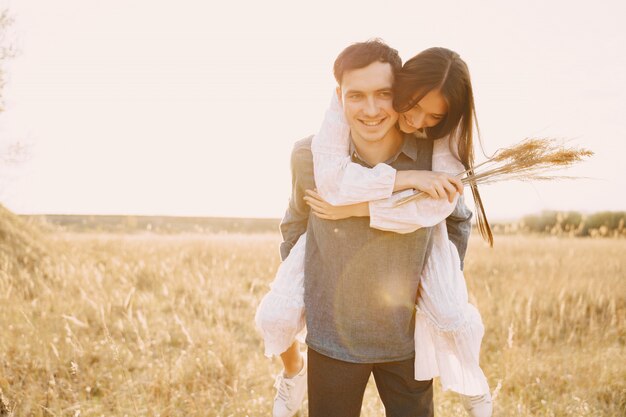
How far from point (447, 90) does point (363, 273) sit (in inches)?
32.7

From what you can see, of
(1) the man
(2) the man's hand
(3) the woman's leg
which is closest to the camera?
(2) the man's hand

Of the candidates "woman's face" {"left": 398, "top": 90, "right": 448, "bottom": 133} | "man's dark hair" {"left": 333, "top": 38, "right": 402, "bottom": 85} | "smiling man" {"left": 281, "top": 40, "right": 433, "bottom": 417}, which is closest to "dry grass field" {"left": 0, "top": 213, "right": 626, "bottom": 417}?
"smiling man" {"left": 281, "top": 40, "right": 433, "bottom": 417}

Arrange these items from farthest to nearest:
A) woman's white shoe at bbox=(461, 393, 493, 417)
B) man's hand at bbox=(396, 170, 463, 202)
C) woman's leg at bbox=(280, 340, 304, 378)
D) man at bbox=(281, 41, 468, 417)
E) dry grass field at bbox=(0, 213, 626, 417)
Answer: dry grass field at bbox=(0, 213, 626, 417) < woman's leg at bbox=(280, 340, 304, 378) < woman's white shoe at bbox=(461, 393, 493, 417) < man at bbox=(281, 41, 468, 417) < man's hand at bbox=(396, 170, 463, 202)

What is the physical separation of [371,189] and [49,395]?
8.41 ft

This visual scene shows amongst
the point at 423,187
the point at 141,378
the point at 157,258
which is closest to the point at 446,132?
the point at 423,187

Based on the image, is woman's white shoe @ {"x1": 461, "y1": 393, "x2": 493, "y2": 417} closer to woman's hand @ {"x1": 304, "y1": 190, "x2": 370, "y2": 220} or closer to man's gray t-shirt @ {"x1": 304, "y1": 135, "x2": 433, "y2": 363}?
man's gray t-shirt @ {"x1": 304, "y1": 135, "x2": 433, "y2": 363}

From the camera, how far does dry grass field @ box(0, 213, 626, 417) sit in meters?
3.09

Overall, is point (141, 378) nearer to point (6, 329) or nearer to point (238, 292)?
point (6, 329)

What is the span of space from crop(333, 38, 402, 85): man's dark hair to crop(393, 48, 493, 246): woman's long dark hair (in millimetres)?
→ 60

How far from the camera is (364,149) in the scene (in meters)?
2.07

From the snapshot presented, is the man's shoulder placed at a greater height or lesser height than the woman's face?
lesser

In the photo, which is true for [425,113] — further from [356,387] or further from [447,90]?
[356,387]

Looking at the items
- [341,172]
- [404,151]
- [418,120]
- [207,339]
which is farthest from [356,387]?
[207,339]

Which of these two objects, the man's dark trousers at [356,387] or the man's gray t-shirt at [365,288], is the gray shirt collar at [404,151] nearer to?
the man's gray t-shirt at [365,288]
